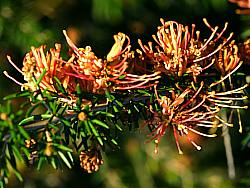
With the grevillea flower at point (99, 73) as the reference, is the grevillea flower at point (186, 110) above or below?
below

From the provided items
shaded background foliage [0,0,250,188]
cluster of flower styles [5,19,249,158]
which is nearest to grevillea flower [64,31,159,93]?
cluster of flower styles [5,19,249,158]

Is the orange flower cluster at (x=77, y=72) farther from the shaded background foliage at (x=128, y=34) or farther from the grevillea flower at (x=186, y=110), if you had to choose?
the shaded background foliage at (x=128, y=34)

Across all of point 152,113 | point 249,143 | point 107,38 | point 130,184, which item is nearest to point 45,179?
point 130,184

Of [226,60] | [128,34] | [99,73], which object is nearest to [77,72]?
[99,73]

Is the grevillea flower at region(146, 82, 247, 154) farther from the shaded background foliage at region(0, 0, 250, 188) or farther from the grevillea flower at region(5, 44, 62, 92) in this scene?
the shaded background foliage at region(0, 0, 250, 188)

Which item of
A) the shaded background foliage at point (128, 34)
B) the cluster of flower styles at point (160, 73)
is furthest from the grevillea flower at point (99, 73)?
the shaded background foliage at point (128, 34)

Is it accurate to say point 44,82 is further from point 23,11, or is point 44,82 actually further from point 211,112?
point 23,11
